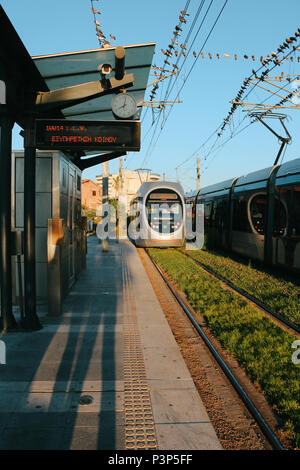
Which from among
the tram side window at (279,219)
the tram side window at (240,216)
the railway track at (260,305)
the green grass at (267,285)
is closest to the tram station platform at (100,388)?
the railway track at (260,305)

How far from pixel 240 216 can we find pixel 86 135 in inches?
345

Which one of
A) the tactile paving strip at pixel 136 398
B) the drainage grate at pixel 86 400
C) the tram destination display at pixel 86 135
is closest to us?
the tactile paving strip at pixel 136 398

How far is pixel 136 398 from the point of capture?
13.0 feet

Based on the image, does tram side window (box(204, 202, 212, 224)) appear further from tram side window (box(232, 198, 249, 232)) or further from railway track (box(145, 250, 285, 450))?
railway track (box(145, 250, 285, 450))

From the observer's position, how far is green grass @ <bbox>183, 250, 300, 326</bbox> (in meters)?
7.40

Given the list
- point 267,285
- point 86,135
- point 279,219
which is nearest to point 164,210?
Result: point 279,219

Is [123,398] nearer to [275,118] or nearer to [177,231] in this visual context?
[177,231]

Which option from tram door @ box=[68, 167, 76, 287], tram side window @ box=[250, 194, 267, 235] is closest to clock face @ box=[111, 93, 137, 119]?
tram door @ box=[68, 167, 76, 287]

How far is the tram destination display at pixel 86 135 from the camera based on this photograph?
631 cm

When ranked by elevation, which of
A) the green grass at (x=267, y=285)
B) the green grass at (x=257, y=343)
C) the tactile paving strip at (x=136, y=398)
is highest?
the green grass at (x=267, y=285)

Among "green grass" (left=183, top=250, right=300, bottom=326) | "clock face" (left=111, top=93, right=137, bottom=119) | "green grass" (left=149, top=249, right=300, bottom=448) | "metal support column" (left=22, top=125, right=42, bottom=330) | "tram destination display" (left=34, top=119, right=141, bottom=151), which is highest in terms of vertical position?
"clock face" (left=111, top=93, right=137, bottom=119)

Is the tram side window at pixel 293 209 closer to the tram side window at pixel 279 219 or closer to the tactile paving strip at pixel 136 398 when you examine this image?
the tram side window at pixel 279 219

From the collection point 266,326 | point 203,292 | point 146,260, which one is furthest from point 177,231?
point 266,326

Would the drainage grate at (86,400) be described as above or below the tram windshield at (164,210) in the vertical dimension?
below
